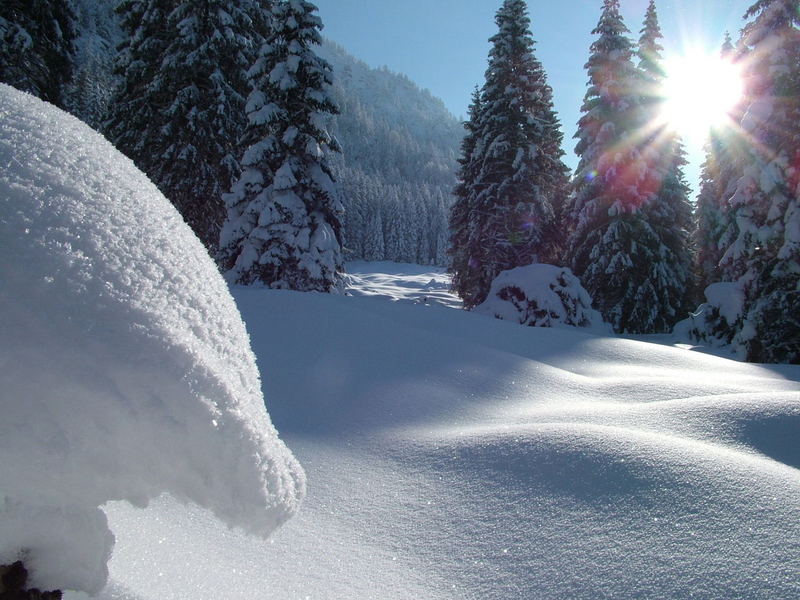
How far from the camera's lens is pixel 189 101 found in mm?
12398

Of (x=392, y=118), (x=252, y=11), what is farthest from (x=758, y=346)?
(x=392, y=118)

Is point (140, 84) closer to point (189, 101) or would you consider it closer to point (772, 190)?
point (189, 101)

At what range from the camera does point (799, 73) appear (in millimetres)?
11234

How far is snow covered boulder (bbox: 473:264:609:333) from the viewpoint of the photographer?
11656 millimetres

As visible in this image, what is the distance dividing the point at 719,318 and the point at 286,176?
41.4 ft

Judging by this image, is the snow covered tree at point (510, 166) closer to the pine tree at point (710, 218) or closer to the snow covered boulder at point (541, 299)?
the snow covered boulder at point (541, 299)

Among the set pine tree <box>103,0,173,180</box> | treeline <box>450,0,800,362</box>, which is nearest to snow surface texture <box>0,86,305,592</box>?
pine tree <box>103,0,173,180</box>

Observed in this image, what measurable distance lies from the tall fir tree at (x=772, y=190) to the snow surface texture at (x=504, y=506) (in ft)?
29.4

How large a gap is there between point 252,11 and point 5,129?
16.0 metres

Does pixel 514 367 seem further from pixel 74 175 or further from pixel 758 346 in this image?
pixel 758 346

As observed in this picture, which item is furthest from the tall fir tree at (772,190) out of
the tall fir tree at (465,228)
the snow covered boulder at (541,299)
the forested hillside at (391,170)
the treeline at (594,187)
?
the forested hillside at (391,170)

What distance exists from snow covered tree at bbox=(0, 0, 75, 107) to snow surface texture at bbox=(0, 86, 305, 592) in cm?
1112

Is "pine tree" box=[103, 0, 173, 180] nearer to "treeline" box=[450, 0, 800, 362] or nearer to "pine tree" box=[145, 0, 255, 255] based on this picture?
"pine tree" box=[145, 0, 255, 255]

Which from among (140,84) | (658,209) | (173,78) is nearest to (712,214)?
(658,209)
